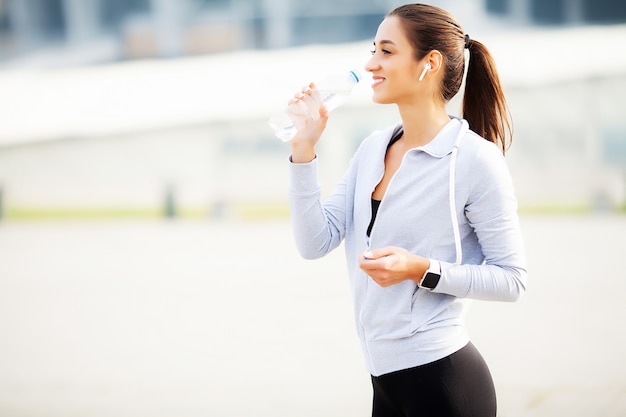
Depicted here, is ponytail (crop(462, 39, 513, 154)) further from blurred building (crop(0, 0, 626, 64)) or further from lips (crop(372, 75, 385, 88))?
blurred building (crop(0, 0, 626, 64))

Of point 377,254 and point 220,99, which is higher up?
point 220,99

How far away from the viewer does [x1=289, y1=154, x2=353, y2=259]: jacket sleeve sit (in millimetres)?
1112

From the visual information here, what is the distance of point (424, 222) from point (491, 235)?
96 millimetres

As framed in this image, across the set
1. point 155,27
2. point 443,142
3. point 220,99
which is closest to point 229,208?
point 220,99

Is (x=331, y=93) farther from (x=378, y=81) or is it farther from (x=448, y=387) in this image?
(x=448, y=387)

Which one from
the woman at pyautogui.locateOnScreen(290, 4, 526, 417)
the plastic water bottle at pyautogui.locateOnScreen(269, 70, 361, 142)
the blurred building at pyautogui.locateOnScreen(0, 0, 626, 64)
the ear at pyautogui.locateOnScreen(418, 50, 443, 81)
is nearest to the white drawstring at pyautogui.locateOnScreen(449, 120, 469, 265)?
the woman at pyautogui.locateOnScreen(290, 4, 526, 417)

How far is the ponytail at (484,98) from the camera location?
1.14 meters

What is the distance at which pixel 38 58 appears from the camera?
313 inches

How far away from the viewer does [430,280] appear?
0.99 meters

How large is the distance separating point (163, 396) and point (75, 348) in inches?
41.7

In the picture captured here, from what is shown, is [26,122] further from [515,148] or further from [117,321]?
[515,148]

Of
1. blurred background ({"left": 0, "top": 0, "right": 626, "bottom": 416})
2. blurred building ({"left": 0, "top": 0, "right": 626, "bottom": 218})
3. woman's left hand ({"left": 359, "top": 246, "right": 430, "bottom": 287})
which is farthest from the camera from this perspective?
blurred building ({"left": 0, "top": 0, "right": 626, "bottom": 218})

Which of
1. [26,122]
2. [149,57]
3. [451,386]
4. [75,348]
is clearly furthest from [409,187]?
[26,122]

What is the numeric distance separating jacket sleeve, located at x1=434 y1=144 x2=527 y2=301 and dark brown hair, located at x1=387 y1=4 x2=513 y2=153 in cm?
14
